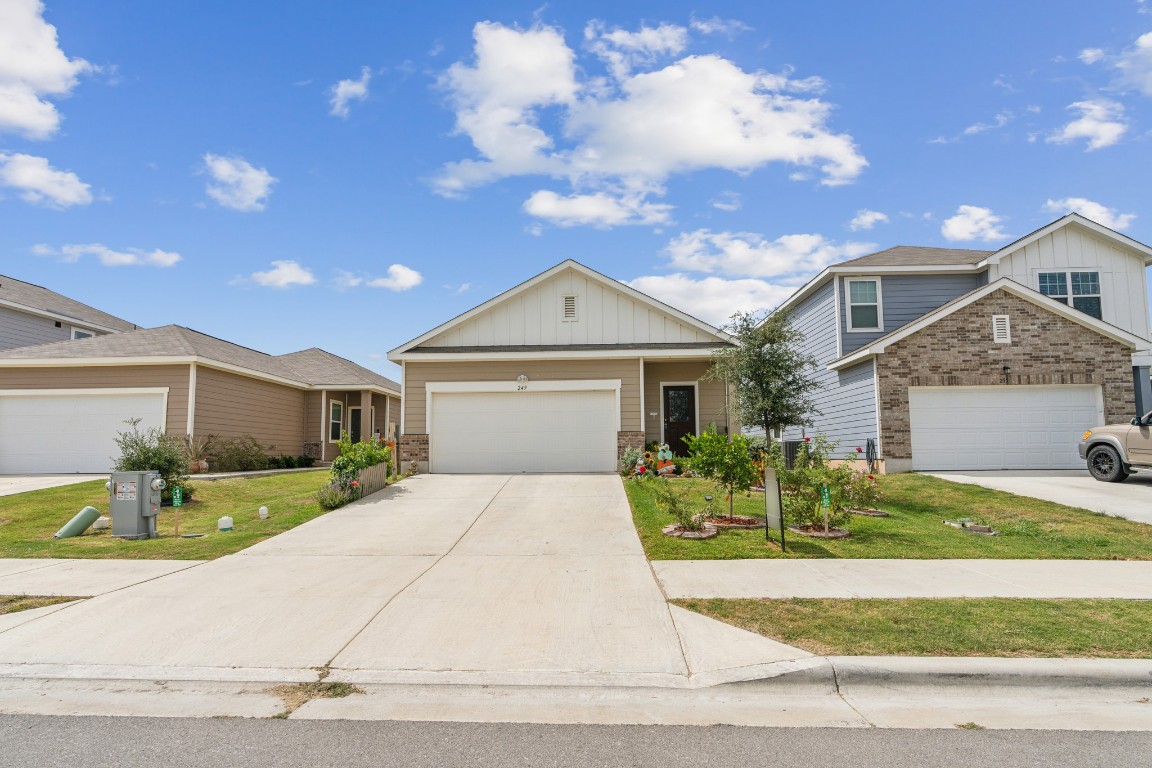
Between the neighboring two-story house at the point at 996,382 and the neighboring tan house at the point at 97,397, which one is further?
the neighboring tan house at the point at 97,397

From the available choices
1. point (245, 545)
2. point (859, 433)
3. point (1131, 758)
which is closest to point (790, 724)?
point (1131, 758)

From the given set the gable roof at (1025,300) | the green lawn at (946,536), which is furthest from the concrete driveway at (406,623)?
the gable roof at (1025,300)

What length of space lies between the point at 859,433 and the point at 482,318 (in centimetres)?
1038

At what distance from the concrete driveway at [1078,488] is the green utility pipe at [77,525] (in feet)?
52.1

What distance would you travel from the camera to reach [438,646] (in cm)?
529


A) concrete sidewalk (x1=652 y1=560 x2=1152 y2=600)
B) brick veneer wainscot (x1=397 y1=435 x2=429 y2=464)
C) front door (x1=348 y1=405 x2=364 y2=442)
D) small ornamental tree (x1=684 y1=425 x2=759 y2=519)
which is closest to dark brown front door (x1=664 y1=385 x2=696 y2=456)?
brick veneer wainscot (x1=397 y1=435 x2=429 y2=464)

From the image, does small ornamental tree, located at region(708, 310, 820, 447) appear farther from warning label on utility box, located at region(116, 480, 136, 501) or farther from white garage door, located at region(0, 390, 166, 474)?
white garage door, located at region(0, 390, 166, 474)

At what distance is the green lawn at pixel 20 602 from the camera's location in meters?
6.35

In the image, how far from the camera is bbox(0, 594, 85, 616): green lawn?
6.35m

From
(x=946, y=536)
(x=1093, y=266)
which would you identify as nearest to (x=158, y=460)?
(x=946, y=536)

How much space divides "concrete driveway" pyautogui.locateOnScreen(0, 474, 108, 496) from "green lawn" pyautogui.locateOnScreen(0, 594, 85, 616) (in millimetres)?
9341

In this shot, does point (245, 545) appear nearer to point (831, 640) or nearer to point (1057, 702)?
point (831, 640)

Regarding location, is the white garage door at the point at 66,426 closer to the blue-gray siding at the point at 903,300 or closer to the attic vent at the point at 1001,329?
the blue-gray siding at the point at 903,300

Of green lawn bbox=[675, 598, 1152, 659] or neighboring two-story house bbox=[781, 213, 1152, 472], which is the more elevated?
neighboring two-story house bbox=[781, 213, 1152, 472]
